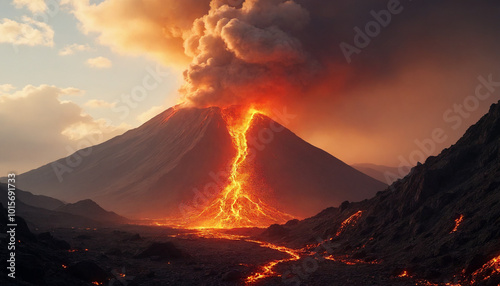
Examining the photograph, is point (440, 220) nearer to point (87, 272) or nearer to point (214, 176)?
point (87, 272)

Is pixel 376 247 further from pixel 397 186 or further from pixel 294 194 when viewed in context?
pixel 294 194

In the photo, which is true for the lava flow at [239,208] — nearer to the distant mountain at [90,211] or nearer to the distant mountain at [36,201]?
the distant mountain at [90,211]

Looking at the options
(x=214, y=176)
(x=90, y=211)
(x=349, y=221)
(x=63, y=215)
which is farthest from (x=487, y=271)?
(x=214, y=176)

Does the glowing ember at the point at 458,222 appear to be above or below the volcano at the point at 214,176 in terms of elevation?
below

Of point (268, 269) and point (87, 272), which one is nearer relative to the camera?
point (87, 272)

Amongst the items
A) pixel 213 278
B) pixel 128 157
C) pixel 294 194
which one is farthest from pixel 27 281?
pixel 128 157

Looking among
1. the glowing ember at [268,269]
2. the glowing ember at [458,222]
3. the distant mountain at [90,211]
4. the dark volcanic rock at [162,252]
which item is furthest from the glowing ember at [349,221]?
the distant mountain at [90,211]
